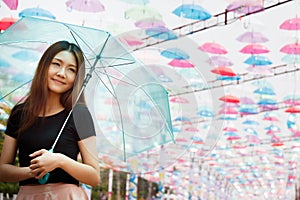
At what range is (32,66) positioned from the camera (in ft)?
5.51

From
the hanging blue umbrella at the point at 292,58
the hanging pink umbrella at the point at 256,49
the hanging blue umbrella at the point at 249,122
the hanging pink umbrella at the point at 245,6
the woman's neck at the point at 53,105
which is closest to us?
the woman's neck at the point at 53,105

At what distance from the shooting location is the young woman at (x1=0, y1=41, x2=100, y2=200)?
138cm

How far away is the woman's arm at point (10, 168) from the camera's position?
4.48 ft

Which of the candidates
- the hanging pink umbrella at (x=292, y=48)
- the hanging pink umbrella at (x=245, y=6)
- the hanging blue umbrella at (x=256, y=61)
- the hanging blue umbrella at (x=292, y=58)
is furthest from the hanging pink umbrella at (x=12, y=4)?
the hanging blue umbrella at (x=292, y=58)

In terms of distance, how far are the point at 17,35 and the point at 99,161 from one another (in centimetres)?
44

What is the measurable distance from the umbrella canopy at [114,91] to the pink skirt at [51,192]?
116mm

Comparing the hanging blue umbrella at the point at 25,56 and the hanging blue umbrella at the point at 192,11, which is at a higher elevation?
the hanging blue umbrella at the point at 192,11

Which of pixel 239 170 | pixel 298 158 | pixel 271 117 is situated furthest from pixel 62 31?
pixel 239 170

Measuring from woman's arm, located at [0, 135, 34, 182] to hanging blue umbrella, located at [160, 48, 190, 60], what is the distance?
1.50 ft

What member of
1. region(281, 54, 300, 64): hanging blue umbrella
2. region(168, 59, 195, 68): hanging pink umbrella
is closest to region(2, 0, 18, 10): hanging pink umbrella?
region(168, 59, 195, 68): hanging pink umbrella

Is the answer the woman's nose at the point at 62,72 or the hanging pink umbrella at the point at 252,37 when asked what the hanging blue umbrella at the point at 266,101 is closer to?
the hanging pink umbrella at the point at 252,37

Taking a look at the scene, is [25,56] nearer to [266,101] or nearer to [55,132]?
[55,132]

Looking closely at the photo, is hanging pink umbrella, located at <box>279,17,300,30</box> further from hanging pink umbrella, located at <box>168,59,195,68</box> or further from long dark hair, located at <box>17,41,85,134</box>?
long dark hair, located at <box>17,41,85,134</box>

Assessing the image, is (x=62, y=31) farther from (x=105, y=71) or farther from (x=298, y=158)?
(x=298, y=158)
